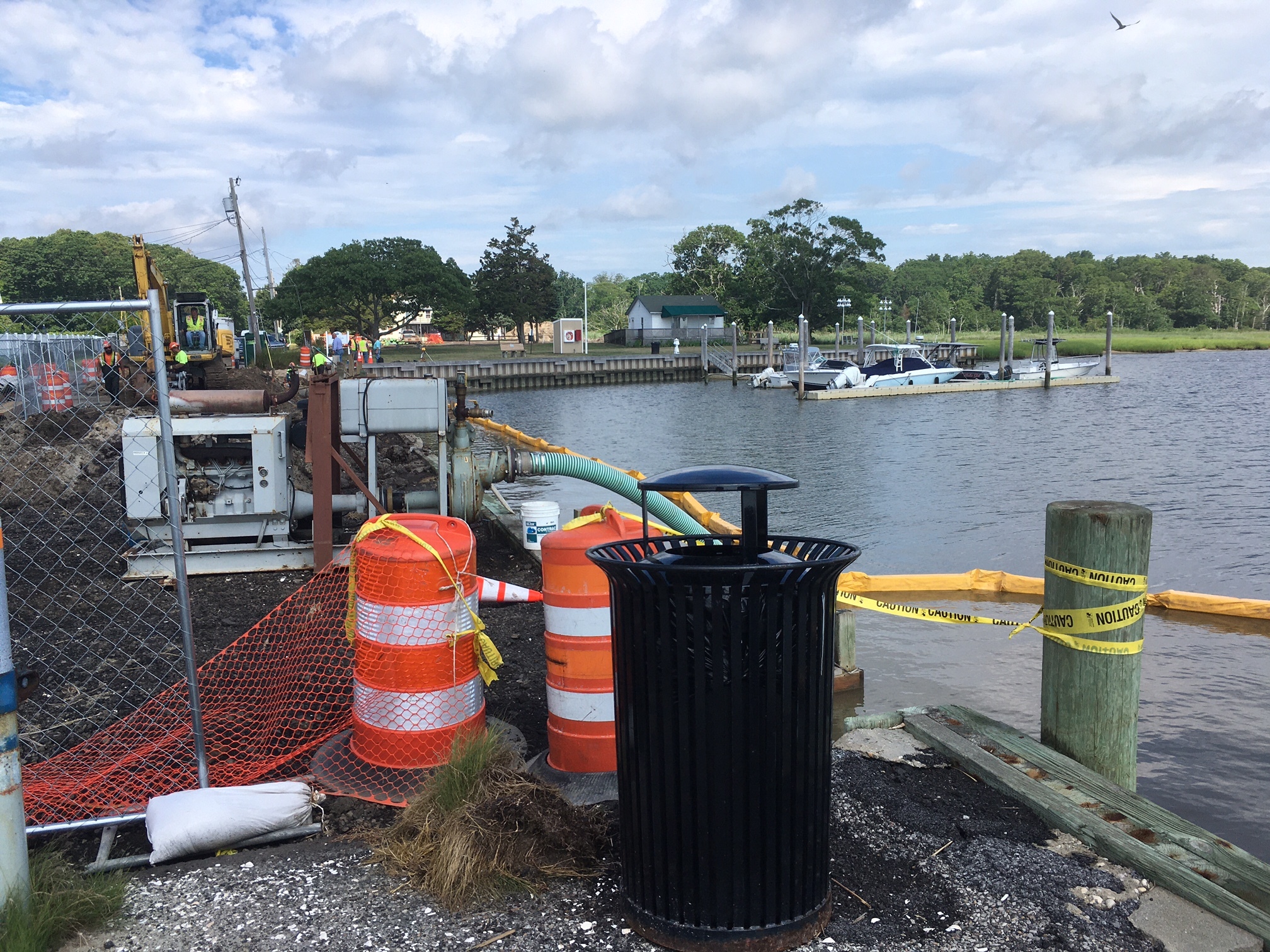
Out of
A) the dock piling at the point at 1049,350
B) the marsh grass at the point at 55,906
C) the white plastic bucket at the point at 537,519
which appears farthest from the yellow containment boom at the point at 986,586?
the dock piling at the point at 1049,350

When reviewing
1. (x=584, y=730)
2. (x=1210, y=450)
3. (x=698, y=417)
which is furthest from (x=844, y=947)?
(x=698, y=417)

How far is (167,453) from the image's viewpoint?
3.82m

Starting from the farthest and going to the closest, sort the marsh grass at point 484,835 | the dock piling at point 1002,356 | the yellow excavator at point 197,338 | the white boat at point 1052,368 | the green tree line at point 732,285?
the green tree line at point 732,285
the dock piling at point 1002,356
the white boat at point 1052,368
the yellow excavator at point 197,338
the marsh grass at point 484,835

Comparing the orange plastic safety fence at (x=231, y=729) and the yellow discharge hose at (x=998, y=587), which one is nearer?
the orange plastic safety fence at (x=231, y=729)

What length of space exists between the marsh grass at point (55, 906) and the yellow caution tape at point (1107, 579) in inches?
155

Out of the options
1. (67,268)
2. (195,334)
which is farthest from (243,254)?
(67,268)

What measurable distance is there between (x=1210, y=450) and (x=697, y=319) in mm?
67071

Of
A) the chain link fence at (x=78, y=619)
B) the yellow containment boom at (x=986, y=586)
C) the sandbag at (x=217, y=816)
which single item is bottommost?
the yellow containment boom at (x=986, y=586)

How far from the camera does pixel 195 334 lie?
97.1 ft

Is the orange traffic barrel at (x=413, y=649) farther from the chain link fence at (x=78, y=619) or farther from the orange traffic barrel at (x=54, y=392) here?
the orange traffic barrel at (x=54, y=392)

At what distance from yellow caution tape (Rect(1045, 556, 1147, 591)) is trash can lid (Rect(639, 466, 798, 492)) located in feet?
5.49

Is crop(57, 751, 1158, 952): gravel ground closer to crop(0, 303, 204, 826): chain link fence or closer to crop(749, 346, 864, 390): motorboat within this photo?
crop(0, 303, 204, 826): chain link fence

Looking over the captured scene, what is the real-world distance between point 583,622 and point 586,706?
390 mm

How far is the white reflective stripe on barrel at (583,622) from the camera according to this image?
449 cm
